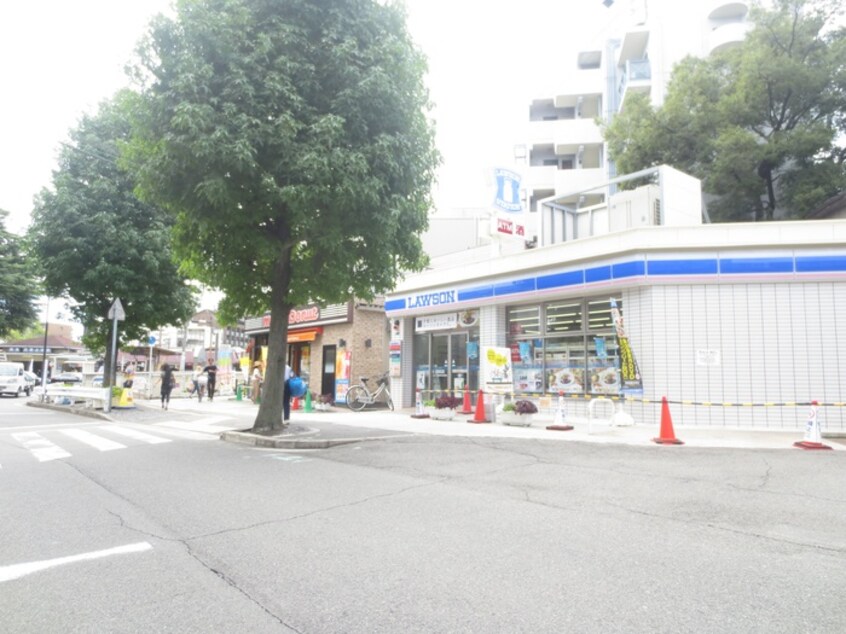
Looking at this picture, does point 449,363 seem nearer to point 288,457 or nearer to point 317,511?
point 288,457

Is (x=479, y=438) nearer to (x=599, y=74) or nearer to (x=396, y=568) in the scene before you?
(x=396, y=568)

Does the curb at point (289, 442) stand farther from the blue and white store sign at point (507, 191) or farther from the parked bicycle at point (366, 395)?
the blue and white store sign at point (507, 191)

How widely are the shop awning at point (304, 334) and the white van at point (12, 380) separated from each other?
65.6 ft

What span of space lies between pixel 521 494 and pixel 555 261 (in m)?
9.49

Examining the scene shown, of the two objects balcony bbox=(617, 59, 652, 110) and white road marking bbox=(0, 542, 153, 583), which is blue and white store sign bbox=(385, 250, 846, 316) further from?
balcony bbox=(617, 59, 652, 110)

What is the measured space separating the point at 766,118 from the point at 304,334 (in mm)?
20812

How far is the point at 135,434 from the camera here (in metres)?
12.7

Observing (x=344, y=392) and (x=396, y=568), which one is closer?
(x=396, y=568)

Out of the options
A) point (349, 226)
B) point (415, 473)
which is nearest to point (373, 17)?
point (349, 226)

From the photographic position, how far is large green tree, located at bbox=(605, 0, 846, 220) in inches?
797

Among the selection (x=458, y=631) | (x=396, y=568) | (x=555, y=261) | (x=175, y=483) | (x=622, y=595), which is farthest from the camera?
(x=555, y=261)

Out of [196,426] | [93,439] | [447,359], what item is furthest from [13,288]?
[447,359]

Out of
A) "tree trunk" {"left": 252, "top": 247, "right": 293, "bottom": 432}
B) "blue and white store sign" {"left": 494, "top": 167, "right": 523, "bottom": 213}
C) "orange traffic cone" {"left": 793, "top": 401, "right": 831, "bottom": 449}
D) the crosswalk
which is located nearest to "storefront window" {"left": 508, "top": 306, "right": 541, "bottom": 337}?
"blue and white store sign" {"left": 494, "top": 167, "right": 523, "bottom": 213}

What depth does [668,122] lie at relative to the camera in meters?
22.5
